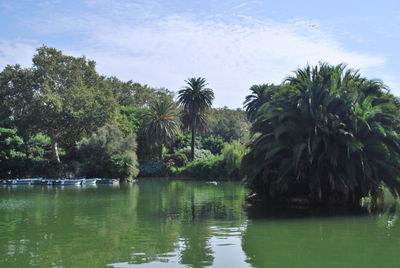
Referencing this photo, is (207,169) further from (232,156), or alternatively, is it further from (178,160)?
(178,160)

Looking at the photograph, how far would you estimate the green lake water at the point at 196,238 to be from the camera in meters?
11.4

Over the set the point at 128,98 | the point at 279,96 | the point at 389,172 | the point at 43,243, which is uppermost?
the point at 128,98

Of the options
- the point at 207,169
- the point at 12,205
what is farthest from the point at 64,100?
the point at 12,205

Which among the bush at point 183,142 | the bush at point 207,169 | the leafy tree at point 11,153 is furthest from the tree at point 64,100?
the bush at point 183,142

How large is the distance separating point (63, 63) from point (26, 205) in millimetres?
35338

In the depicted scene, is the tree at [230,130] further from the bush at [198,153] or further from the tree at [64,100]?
the tree at [64,100]

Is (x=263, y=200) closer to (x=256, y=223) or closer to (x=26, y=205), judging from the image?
(x=256, y=223)

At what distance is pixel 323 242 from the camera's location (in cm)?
1370

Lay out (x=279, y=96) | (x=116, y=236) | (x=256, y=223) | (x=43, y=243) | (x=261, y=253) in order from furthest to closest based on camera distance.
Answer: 1. (x=279, y=96)
2. (x=256, y=223)
3. (x=116, y=236)
4. (x=43, y=243)
5. (x=261, y=253)

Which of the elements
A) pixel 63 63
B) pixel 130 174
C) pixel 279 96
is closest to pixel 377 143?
pixel 279 96

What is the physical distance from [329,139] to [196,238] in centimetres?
1047

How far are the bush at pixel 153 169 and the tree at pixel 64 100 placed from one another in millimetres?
9207

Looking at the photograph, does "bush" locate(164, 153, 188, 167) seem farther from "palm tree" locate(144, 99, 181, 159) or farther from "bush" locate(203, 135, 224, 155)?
"bush" locate(203, 135, 224, 155)

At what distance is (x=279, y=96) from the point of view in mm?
24625
